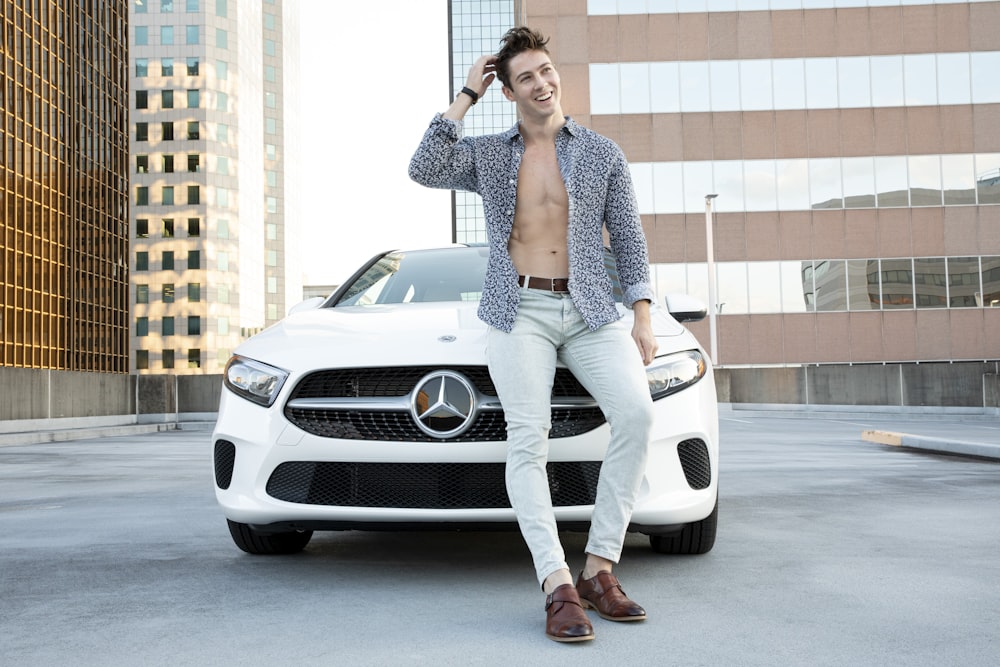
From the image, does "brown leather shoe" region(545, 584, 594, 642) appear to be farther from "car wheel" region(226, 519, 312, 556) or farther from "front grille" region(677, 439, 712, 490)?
"car wheel" region(226, 519, 312, 556)

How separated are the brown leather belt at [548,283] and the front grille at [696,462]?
799 mm

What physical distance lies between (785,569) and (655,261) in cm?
3268

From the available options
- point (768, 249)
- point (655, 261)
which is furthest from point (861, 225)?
point (655, 261)

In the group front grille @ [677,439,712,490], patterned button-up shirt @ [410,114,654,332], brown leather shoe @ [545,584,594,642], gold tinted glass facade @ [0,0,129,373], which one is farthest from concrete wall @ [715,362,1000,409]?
gold tinted glass facade @ [0,0,129,373]

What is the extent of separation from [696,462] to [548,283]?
96 cm

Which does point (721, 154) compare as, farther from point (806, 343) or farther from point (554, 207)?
point (554, 207)

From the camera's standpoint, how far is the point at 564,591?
10.1 ft

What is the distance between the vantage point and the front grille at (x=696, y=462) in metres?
3.86

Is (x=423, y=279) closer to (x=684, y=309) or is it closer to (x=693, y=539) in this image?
(x=684, y=309)

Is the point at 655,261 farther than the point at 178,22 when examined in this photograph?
No

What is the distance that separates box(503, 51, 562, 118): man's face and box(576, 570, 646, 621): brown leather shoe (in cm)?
152

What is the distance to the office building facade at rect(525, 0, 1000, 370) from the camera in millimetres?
36562

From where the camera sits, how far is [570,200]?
3.49m

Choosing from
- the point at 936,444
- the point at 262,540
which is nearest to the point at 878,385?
the point at 936,444
